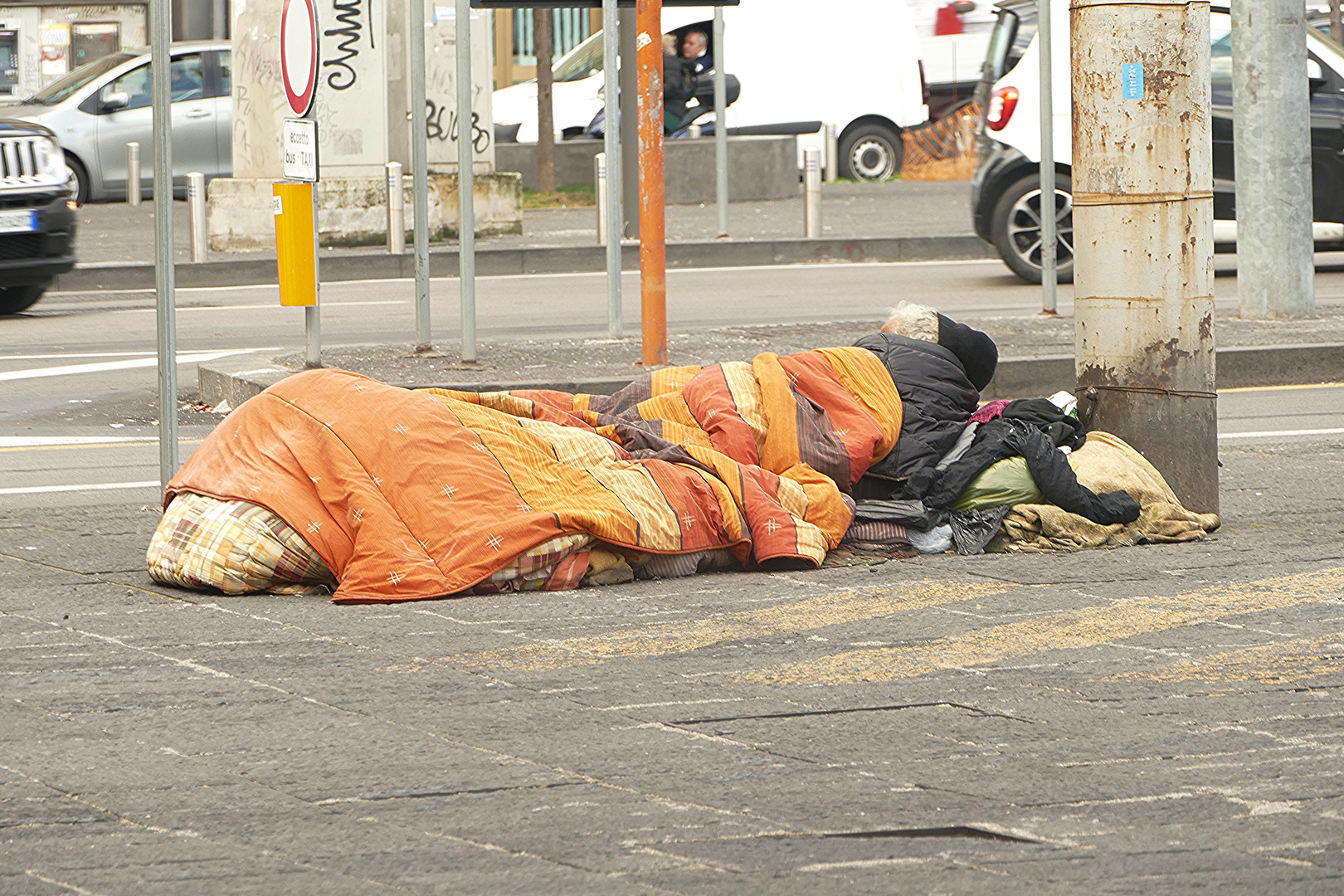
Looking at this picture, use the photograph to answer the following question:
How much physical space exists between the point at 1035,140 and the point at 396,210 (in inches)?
230

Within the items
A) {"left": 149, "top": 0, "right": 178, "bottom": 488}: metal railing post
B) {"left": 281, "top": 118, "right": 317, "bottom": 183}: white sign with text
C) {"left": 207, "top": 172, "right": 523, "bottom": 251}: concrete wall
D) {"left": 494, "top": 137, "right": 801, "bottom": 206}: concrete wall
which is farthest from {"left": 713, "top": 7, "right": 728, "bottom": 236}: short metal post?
{"left": 149, "top": 0, "right": 178, "bottom": 488}: metal railing post

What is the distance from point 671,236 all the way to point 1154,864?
51.4 ft

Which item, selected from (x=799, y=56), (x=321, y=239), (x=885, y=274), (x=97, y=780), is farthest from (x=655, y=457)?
(x=799, y=56)

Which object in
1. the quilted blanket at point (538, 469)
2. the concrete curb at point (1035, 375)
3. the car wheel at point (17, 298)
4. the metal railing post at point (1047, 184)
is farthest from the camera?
the car wheel at point (17, 298)

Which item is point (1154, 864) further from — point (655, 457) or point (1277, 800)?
point (655, 457)

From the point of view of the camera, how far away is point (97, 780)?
151 inches

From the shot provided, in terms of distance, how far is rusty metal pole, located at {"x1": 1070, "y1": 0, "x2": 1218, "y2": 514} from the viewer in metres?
6.47

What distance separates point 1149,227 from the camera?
6.53 m

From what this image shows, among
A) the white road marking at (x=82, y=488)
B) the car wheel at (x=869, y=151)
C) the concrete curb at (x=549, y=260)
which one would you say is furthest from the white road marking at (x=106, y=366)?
the car wheel at (x=869, y=151)

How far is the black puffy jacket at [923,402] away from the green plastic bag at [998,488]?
6.8 inches

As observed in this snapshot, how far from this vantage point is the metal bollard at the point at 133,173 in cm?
2052

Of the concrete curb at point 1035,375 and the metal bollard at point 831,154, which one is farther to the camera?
the metal bollard at point 831,154

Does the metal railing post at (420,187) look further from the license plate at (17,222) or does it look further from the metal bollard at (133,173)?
the metal bollard at (133,173)

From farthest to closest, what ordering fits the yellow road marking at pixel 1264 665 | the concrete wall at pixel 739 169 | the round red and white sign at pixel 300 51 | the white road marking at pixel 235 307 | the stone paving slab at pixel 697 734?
the concrete wall at pixel 739 169 < the white road marking at pixel 235 307 < the round red and white sign at pixel 300 51 < the yellow road marking at pixel 1264 665 < the stone paving slab at pixel 697 734
